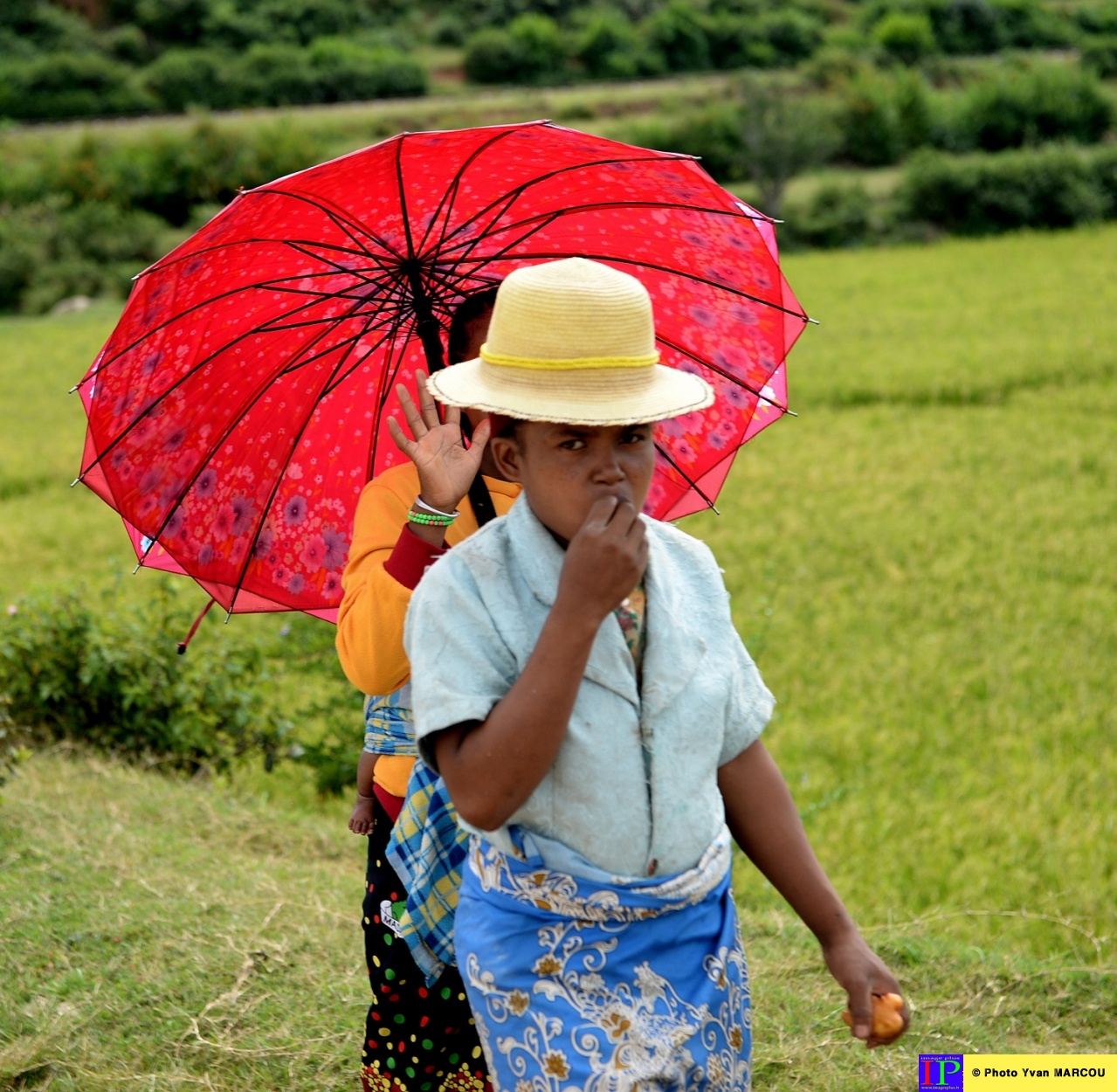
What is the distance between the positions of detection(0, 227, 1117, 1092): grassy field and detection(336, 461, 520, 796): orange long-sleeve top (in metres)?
1.30

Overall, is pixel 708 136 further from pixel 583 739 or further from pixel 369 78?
pixel 583 739

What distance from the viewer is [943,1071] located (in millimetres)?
2441

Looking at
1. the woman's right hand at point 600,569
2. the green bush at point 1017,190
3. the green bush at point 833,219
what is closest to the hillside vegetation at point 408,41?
the green bush at point 833,219

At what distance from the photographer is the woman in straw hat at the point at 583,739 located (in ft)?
4.60

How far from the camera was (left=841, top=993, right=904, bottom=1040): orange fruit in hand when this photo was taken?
150cm

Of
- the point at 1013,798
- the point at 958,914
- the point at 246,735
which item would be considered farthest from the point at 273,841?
the point at 1013,798

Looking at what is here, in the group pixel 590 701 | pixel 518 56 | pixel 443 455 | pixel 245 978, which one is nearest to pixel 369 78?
pixel 518 56

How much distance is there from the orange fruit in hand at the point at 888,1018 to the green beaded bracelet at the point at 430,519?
750mm

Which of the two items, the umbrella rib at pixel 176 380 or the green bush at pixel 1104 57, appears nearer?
the umbrella rib at pixel 176 380

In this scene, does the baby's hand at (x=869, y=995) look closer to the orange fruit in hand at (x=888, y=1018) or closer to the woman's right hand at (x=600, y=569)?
the orange fruit in hand at (x=888, y=1018)

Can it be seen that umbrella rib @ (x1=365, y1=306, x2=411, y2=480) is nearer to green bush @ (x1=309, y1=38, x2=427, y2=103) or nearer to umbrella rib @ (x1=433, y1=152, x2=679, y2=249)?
umbrella rib @ (x1=433, y1=152, x2=679, y2=249)

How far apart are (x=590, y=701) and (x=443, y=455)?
446 mm

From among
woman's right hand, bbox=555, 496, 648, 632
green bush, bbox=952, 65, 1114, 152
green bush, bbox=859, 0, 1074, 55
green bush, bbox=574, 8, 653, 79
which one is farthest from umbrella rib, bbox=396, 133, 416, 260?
green bush, bbox=859, 0, 1074, 55

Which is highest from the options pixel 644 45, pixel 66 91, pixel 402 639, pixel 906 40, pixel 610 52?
pixel 644 45
